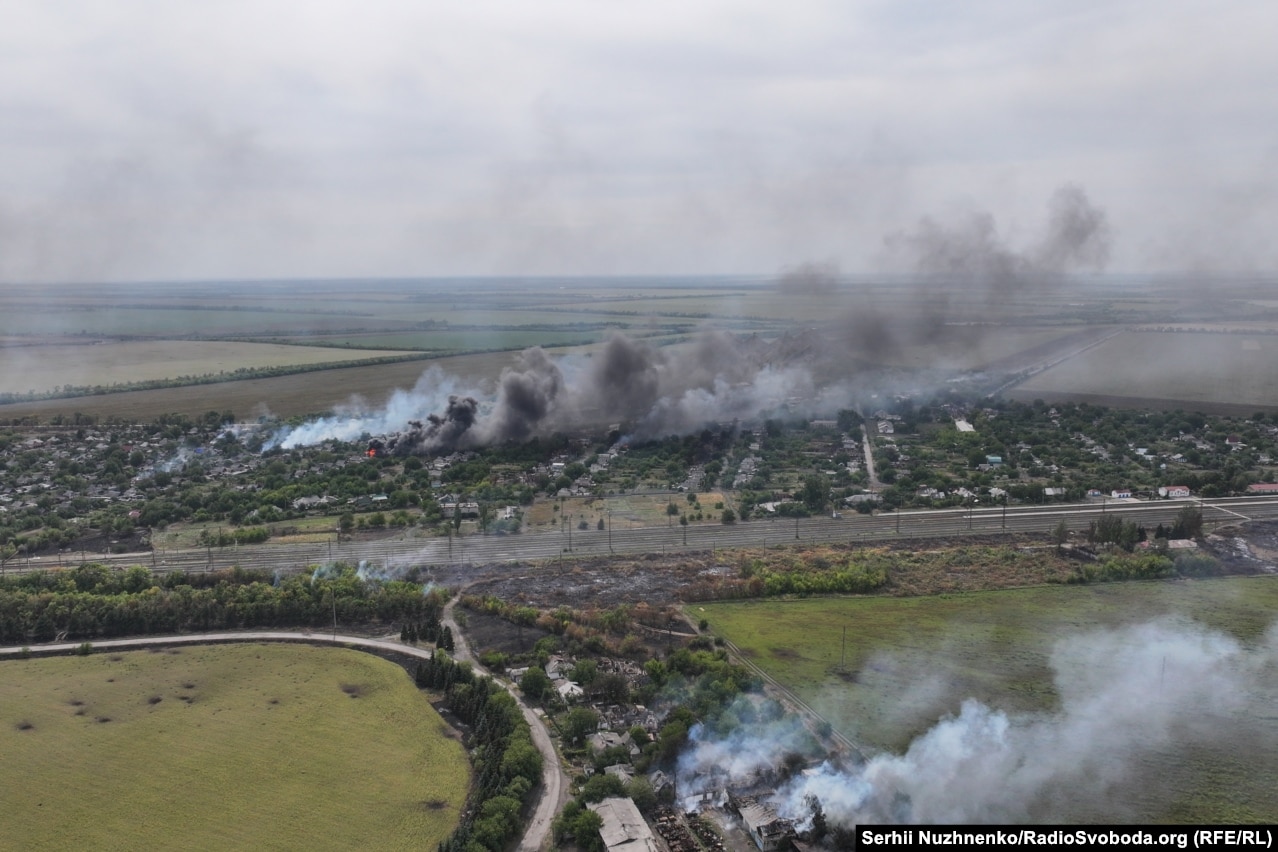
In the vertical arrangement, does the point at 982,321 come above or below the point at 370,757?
above

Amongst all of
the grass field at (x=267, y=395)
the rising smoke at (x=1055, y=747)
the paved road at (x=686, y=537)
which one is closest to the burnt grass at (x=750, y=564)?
the paved road at (x=686, y=537)

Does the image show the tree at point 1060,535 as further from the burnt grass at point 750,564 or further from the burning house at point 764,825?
the burning house at point 764,825

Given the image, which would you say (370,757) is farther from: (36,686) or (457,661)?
(36,686)

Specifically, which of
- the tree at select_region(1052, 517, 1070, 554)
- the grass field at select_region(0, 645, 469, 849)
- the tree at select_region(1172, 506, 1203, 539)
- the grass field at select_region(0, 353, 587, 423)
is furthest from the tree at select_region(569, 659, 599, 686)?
the grass field at select_region(0, 353, 587, 423)

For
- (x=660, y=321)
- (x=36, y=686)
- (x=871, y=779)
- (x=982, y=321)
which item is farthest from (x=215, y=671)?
(x=660, y=321)

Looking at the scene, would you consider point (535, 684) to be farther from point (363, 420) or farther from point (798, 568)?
point (363, 420)

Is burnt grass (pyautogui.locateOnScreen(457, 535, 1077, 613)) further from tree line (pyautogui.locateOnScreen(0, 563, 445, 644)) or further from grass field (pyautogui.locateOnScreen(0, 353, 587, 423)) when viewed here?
grass field (pyautogui.locateOnScreen(0, 353, 587, 423))
